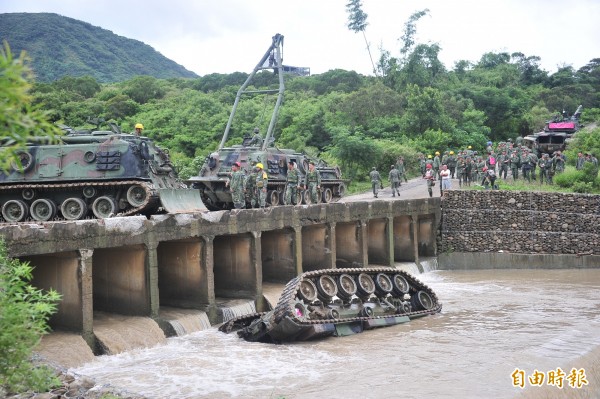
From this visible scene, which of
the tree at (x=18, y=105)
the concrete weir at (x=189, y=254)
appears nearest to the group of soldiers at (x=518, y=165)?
the concrete weir at (x=189, y=254)

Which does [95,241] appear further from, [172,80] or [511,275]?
[172,80]

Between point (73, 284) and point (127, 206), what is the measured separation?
692 cm

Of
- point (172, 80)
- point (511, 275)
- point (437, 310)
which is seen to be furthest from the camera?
point (172, 80)

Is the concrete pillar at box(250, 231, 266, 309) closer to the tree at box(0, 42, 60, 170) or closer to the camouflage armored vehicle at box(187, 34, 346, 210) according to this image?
the camouflage armored vehicle at box(187, 34, 346, 210)

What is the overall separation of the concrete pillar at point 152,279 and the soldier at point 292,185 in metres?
10.2

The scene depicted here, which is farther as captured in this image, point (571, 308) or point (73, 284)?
point (571, 308)

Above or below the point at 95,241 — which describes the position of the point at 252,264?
below

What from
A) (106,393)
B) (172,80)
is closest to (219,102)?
(172,80)

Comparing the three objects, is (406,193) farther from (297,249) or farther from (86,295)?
(86,295)

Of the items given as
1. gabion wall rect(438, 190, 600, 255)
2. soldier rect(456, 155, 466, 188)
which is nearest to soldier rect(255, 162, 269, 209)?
gabion wall rect(438, 190, 600, 255)

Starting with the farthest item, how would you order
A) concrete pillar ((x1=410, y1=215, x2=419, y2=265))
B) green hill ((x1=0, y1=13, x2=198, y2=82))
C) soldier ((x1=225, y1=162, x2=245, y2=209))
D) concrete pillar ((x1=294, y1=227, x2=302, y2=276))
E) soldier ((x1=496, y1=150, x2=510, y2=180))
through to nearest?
green hill ((x1=0, y1=13, x2=198, y2=82))
soldier ((x1=496, y1=150, x2=510, y2=180))
concrete pillar ((x1=410, y1=215, x2=419, y2=265))
soldier ((x1=225, y1=162, x2=245, y2=209))
concrete pillar ((x1=294, y1=227, x2=302, y2=276))

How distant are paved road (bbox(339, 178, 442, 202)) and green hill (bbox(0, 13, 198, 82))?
6108cm

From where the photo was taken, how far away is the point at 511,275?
2573 centimetres

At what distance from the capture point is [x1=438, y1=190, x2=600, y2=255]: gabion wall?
86.2ft
